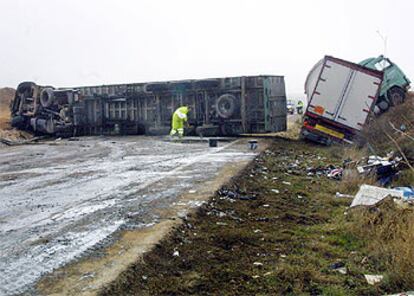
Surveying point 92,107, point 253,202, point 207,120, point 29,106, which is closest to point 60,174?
point 253,202

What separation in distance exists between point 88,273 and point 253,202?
332cm

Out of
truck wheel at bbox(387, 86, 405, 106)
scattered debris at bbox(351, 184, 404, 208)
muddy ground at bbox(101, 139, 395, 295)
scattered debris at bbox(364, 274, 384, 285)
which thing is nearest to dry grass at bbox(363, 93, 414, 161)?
truck wheel at bbox(387, 86, 405, 106)

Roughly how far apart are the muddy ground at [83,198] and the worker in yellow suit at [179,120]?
265cm

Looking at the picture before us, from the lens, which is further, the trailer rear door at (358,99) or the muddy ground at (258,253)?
the trailer rear door at (358,99)

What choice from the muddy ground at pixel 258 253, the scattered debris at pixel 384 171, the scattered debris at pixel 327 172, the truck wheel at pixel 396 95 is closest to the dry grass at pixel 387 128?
the truck wheel at pixel 396 95

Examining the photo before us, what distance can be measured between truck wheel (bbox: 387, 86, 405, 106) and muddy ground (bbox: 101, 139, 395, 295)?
8989mm

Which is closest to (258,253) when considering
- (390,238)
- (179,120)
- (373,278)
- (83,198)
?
(373,278)

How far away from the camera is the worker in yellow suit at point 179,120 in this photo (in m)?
15.0

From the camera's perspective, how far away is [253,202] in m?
6.44

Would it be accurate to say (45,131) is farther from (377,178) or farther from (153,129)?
(377,178)

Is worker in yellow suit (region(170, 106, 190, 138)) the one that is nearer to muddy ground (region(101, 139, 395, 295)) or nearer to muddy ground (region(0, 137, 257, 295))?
muddy ground (region(0, 137, 257, 295))

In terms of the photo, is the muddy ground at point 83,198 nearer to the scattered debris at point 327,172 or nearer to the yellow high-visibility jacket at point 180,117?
the scattered debris at point 327,172

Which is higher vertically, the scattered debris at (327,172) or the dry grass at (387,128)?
the dry grass at (387,128)

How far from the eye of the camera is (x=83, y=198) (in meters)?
6.38
